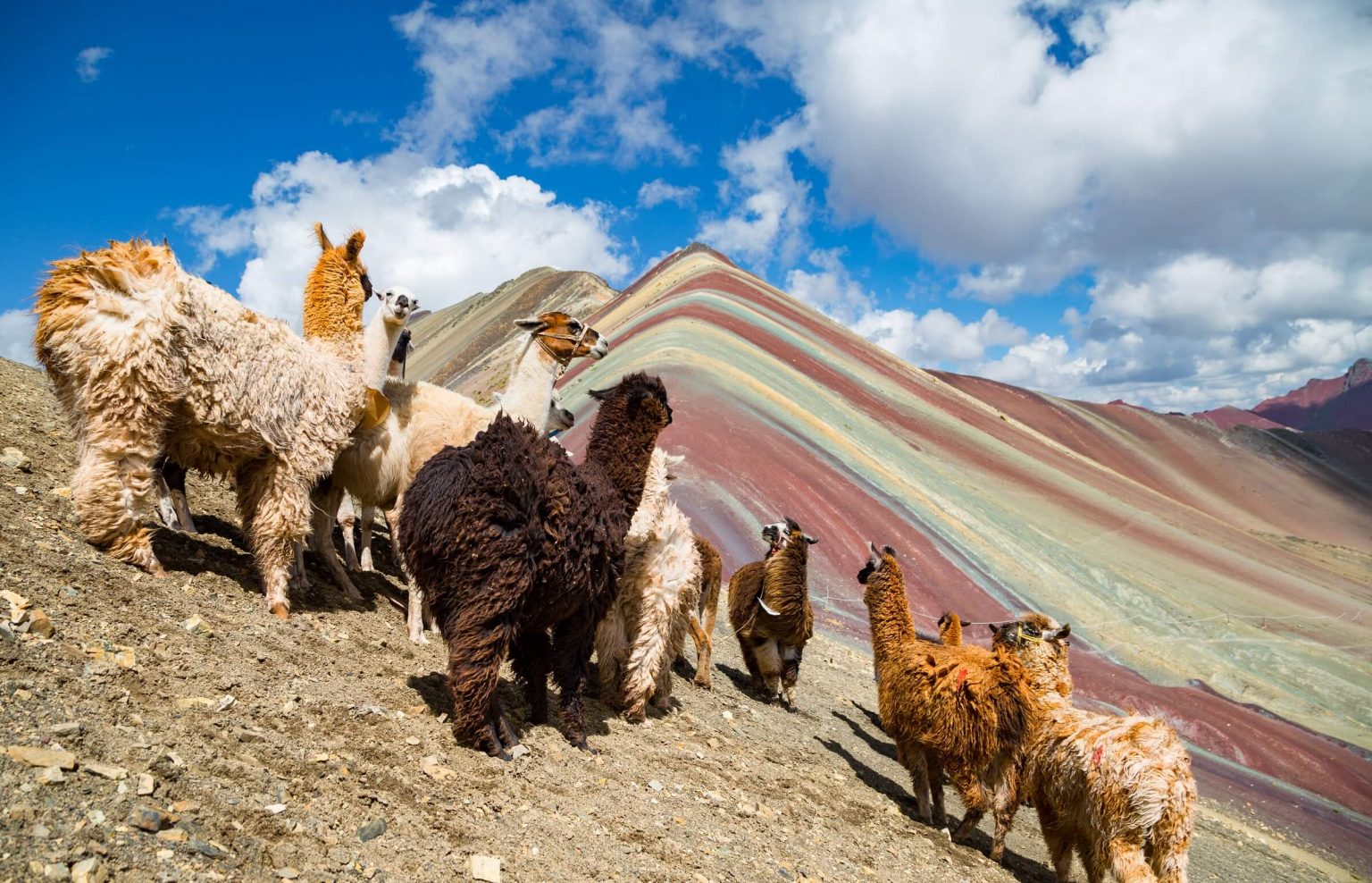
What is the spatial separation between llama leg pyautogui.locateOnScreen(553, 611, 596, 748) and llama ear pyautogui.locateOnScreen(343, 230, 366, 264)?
367 centimetres

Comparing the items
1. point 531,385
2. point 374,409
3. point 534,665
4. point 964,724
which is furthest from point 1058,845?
point 374,409

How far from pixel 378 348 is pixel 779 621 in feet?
15.5

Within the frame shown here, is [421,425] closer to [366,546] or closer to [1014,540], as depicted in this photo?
[366,546]

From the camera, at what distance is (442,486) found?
4.04 meters

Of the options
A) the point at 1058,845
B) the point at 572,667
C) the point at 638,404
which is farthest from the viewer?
the point at 638,404

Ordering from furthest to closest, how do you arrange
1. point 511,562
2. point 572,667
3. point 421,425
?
point 421,425
point 572,667
point 511,562

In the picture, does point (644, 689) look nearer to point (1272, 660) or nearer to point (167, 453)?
point (167, 453)

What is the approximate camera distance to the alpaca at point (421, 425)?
19.9 ft

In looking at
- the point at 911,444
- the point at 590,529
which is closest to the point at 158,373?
Answer: the point at 590,529

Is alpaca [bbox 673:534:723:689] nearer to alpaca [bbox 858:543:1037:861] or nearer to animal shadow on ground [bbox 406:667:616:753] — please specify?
animal shadow on ground [bbox 406:667:616:753]

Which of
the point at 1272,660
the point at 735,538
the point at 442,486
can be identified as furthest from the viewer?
the point at 1272,660

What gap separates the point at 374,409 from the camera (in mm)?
5969

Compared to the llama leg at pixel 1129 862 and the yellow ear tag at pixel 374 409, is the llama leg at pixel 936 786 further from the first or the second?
the yellow ear tag at pixel 374 409

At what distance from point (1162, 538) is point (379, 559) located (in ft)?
70.0
